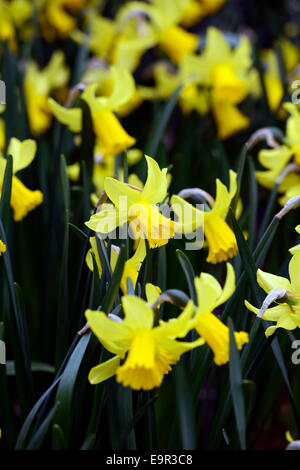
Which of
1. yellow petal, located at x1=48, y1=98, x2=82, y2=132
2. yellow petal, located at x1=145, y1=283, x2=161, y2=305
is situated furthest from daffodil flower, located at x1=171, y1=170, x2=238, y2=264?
yellow petal, located at x1=48, y1=98, x2=82, y2=132

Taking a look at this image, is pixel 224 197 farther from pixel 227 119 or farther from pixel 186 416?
pixel 227 119

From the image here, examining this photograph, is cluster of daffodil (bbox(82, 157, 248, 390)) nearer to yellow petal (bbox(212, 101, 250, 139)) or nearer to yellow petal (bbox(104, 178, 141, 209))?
yellow petal (bbox(104, 178, 141, 209))

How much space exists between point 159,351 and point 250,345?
0.80ft

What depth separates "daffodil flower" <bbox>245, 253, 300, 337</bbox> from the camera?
109 centimetres

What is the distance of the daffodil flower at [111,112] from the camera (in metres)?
1.73

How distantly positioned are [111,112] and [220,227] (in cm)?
69

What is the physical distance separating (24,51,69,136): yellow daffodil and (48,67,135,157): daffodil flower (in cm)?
70

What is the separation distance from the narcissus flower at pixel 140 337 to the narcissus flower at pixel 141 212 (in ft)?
0.81

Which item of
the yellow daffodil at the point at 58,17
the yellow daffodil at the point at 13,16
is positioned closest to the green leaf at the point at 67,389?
the yellow daffodil at the point at 13,16

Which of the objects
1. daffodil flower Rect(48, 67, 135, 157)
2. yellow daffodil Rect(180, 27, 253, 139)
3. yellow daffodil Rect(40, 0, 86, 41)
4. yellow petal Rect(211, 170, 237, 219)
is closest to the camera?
yellow petal Rect(211, 170, 237, 219)
